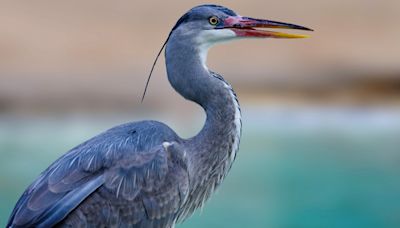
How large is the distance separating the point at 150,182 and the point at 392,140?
16.7 ft

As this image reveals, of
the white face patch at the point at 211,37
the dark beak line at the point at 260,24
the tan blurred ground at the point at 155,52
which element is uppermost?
the dark beak line at the point at 260,24

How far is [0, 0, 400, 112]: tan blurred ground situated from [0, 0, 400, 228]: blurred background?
1 cm

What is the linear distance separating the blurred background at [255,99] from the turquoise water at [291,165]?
0.04 ft

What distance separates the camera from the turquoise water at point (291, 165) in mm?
5586

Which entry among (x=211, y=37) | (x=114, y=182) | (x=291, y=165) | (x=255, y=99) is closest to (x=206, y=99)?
(x=211, y=37)

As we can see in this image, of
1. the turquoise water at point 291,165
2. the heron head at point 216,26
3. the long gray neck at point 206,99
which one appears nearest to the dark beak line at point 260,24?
the heron head at point 216,26

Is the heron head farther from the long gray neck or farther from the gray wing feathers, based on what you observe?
the gray wing feathers

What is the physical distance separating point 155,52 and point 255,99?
1.47 metres

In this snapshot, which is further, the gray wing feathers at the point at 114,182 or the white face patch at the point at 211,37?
the white face patch at the point at 211,37

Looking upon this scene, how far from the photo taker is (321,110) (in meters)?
8.92

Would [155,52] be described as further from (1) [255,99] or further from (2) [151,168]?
(2) [151,168]

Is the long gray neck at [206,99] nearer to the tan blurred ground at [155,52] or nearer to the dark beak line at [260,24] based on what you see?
the dark beak line at [260,24]

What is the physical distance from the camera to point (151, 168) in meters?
2.55

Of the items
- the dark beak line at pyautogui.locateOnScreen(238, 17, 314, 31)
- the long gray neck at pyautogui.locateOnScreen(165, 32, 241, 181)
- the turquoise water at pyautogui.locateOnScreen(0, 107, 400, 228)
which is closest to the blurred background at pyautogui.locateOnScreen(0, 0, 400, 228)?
the turquoise water at pyautogui.locateOnScreen(0, 107, 400, 228)
